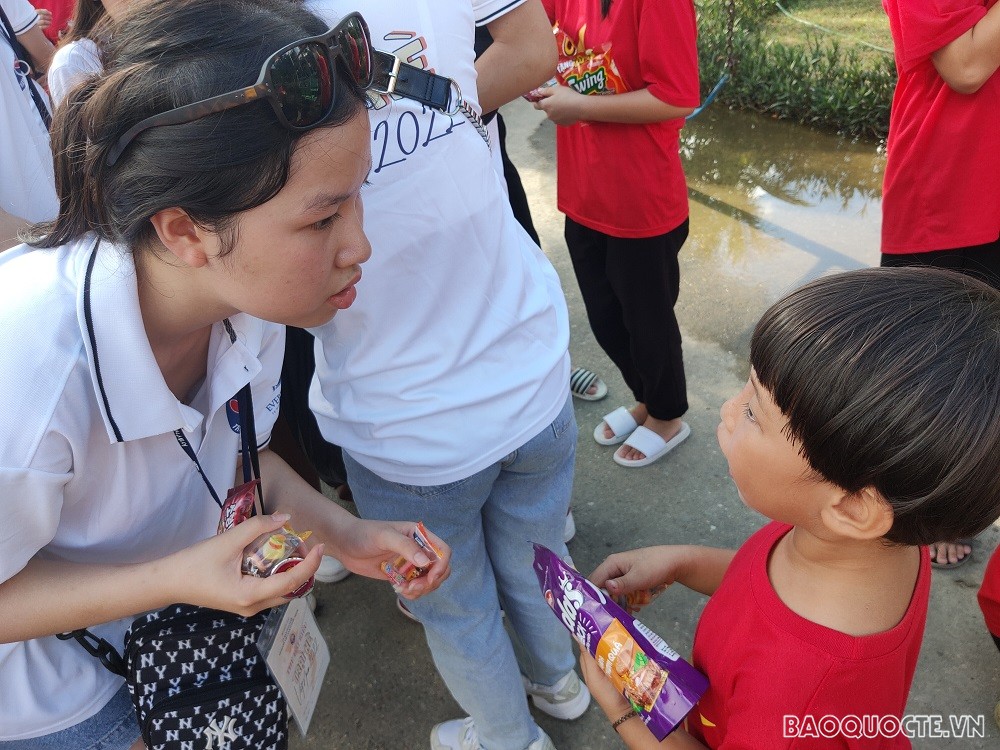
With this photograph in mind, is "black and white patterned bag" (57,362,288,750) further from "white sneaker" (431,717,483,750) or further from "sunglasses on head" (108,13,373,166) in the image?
"white sneaker" (431,717,483,750)

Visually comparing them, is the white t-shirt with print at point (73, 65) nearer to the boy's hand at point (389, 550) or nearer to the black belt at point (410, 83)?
the black belt at point (410, 83)

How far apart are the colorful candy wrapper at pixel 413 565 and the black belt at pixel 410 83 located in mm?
727

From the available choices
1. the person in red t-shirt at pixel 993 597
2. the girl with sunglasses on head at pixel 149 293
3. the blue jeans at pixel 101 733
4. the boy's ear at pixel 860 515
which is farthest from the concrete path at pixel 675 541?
the boy's ear at pixel 860 515

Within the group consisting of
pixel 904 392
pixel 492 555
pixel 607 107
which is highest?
pixel 904 392

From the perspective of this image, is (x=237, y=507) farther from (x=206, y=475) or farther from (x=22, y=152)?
(x=22, y=152)

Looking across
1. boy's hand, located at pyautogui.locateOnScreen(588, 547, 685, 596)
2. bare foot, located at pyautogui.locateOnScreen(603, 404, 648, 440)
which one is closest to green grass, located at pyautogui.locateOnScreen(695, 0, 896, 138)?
bare foot, located at pyautogui.locateOnScreen(603, 404, 648, 440)

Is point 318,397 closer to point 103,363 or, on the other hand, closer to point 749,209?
point 103,363

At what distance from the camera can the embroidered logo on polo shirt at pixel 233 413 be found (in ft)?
4.73

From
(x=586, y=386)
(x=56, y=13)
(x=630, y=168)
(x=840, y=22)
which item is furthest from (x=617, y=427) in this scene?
(x=840, y=22)

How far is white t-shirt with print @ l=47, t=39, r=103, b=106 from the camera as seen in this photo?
46.2 inches

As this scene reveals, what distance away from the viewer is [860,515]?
1117 mm

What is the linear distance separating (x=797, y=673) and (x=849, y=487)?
27cm

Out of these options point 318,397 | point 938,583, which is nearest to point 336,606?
point 318,397

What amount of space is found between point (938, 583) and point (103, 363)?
2.34m
